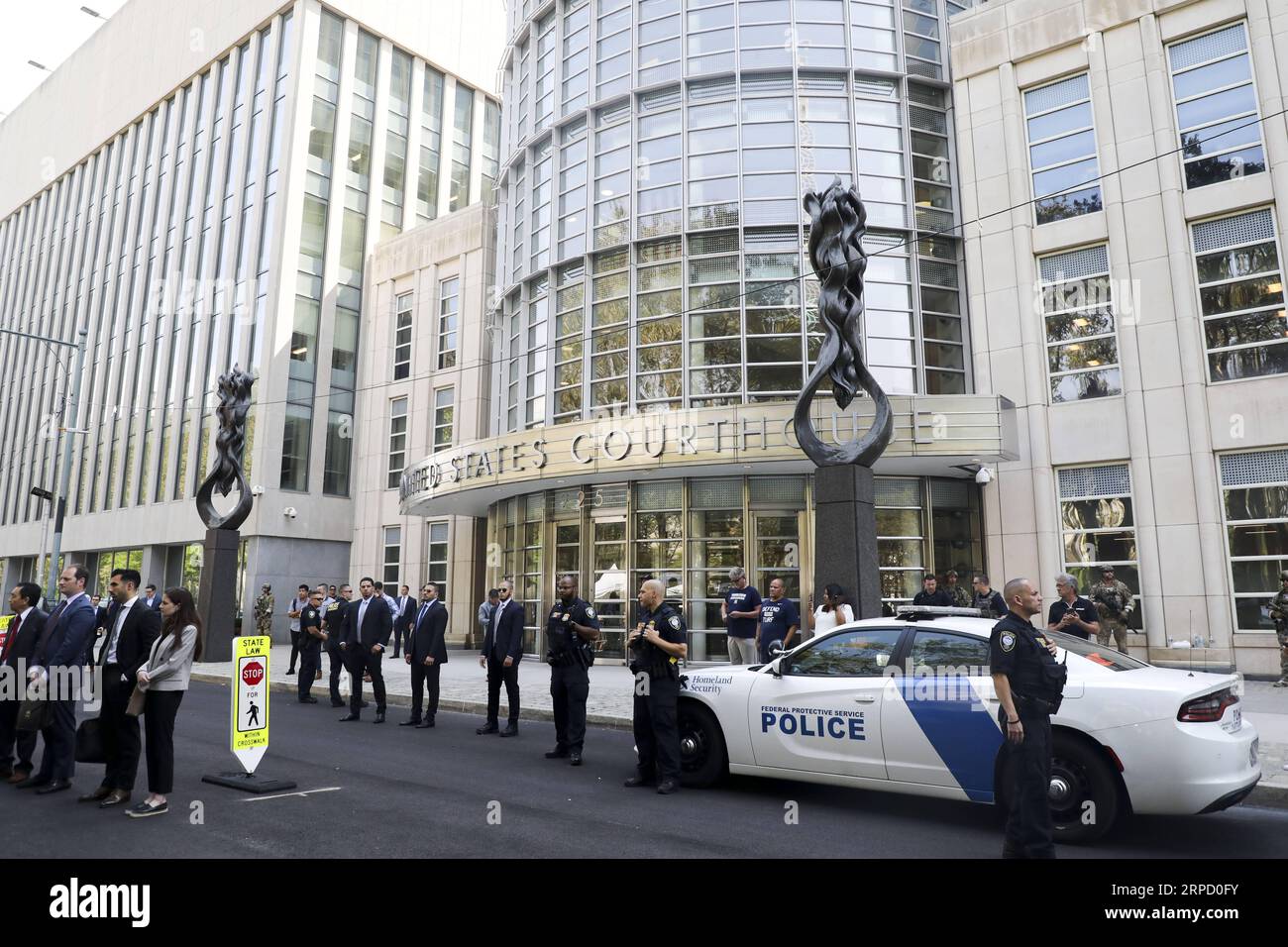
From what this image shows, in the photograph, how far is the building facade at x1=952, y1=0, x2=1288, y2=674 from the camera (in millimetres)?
15125

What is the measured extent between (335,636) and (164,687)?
262 inches

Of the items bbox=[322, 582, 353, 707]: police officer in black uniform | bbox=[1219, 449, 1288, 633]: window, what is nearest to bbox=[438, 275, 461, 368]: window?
bbox=[322, 582, 353, 707]: police officer in black uniform

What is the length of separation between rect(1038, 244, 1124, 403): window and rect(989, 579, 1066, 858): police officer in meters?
13.6

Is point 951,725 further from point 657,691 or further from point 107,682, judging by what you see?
point 107,682

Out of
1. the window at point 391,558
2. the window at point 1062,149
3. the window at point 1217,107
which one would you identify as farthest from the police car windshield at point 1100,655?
the window at point 391,558

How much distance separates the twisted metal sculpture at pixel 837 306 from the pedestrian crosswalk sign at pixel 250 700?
21.9ft

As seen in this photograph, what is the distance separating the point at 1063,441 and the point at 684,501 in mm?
7768

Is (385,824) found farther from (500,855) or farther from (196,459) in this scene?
(196,459)

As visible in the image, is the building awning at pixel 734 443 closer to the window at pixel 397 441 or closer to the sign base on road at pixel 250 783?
the window at pixel 397 441

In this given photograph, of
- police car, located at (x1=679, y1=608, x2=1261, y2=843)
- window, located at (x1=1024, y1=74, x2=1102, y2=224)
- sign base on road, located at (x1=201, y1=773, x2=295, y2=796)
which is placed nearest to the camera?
police car, located at (x1=679, y1=608, x2=1261, y2=843)

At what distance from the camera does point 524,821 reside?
244 inches

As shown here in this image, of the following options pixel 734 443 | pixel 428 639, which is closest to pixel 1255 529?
pixel 734 443

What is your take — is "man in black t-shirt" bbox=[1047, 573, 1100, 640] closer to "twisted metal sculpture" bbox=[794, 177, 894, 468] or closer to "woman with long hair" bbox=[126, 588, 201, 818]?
"twisted metal sculpture" bbox=[794, 177, 894, 468]
